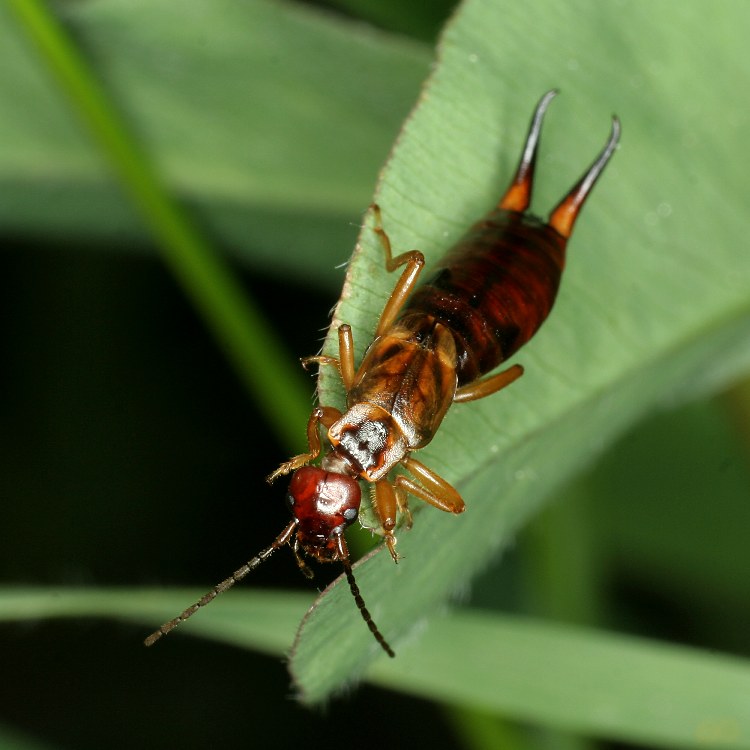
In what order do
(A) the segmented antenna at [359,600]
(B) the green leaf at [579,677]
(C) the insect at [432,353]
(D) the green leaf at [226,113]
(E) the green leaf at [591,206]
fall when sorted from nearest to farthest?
1. (A) the segmented antenna at [359,600]
2. (E) the green leaf at [591,206]
3. (C) the insect at [432,353]
4. (B) the green leaf at [579,677]
5. (D) the green leaf at [226,113]

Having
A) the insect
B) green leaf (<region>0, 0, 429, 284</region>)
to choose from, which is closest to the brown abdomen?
the insect

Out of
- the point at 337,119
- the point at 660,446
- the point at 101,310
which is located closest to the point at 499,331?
the point at 337,119

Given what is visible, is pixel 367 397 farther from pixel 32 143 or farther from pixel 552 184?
pixel 32 143

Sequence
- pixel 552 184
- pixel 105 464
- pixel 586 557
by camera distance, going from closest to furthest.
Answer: pixel 552 184
pixel 586 557
pixel 105 464

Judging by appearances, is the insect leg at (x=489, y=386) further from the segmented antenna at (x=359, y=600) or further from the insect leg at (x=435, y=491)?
the segmented antenna at (x=359, y=600)

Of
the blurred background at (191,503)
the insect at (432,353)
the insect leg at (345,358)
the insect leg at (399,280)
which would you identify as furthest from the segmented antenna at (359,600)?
the blurred background at (191,503)

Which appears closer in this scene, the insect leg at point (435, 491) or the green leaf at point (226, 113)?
the insect leg at point (435, 491)

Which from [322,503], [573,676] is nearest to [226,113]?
[322,503]
